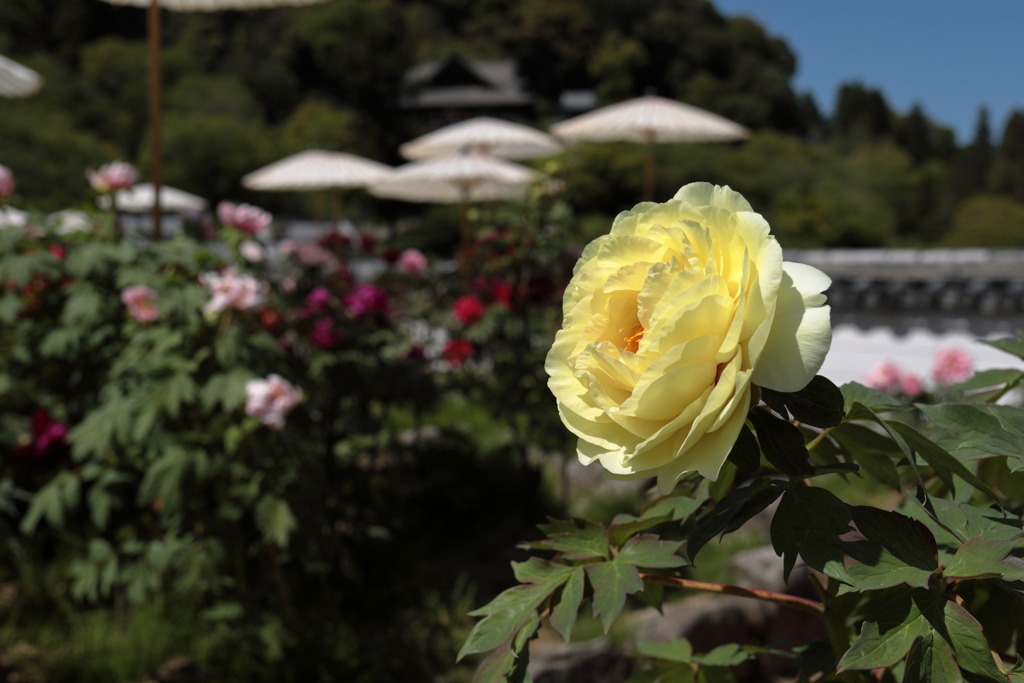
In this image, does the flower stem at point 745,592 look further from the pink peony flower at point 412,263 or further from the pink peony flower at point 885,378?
the pink peony flower at point 885,378

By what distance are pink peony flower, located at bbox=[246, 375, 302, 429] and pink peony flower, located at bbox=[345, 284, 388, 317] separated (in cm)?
106

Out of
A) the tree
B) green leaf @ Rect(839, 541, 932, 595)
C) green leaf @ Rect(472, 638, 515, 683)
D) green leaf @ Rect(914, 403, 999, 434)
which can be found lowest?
green leaf @ Rect(472, 638, 515, 683)

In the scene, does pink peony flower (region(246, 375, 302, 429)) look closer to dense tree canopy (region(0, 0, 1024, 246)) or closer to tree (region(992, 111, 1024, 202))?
dense tree canopy (region(0, 0, 1024, 246))

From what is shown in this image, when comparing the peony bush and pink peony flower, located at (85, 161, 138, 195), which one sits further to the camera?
pink peony flower, located at (85, 161, 138, 195)

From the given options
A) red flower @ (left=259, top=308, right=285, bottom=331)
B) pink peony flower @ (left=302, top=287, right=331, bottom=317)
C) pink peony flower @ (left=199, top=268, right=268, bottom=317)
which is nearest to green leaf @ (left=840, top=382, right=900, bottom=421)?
pink peony flower @ (left=199, top=268, right=268, bottom=317)

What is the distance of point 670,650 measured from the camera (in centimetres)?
74

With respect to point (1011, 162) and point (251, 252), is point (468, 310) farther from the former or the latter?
point (1011, 162)

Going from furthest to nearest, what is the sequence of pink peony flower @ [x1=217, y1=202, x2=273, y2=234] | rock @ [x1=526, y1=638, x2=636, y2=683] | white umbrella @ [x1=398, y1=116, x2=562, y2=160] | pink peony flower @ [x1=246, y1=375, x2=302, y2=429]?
white umbrella @ [x1=398, y1=116, x2=562, y2=160], pink peony flower @ [x1=217, y1=202, x2=273, y2=234], rock @ [x1=526, y1=638, x2=636, y2=683], pink peony flower @ [x1=246, y1=375, x2=302, y2=429]

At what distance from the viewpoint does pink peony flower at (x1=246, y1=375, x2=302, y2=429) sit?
1.95m

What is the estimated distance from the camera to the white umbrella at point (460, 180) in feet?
20.4

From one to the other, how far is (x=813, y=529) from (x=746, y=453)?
7 cm

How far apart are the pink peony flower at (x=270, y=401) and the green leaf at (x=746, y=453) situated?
5.36 feet

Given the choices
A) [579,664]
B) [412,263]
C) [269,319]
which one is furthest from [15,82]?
[579,664]

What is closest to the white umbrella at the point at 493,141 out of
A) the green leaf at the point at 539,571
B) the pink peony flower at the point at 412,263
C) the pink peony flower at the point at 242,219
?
the pink peony flower at the point at 412,263
